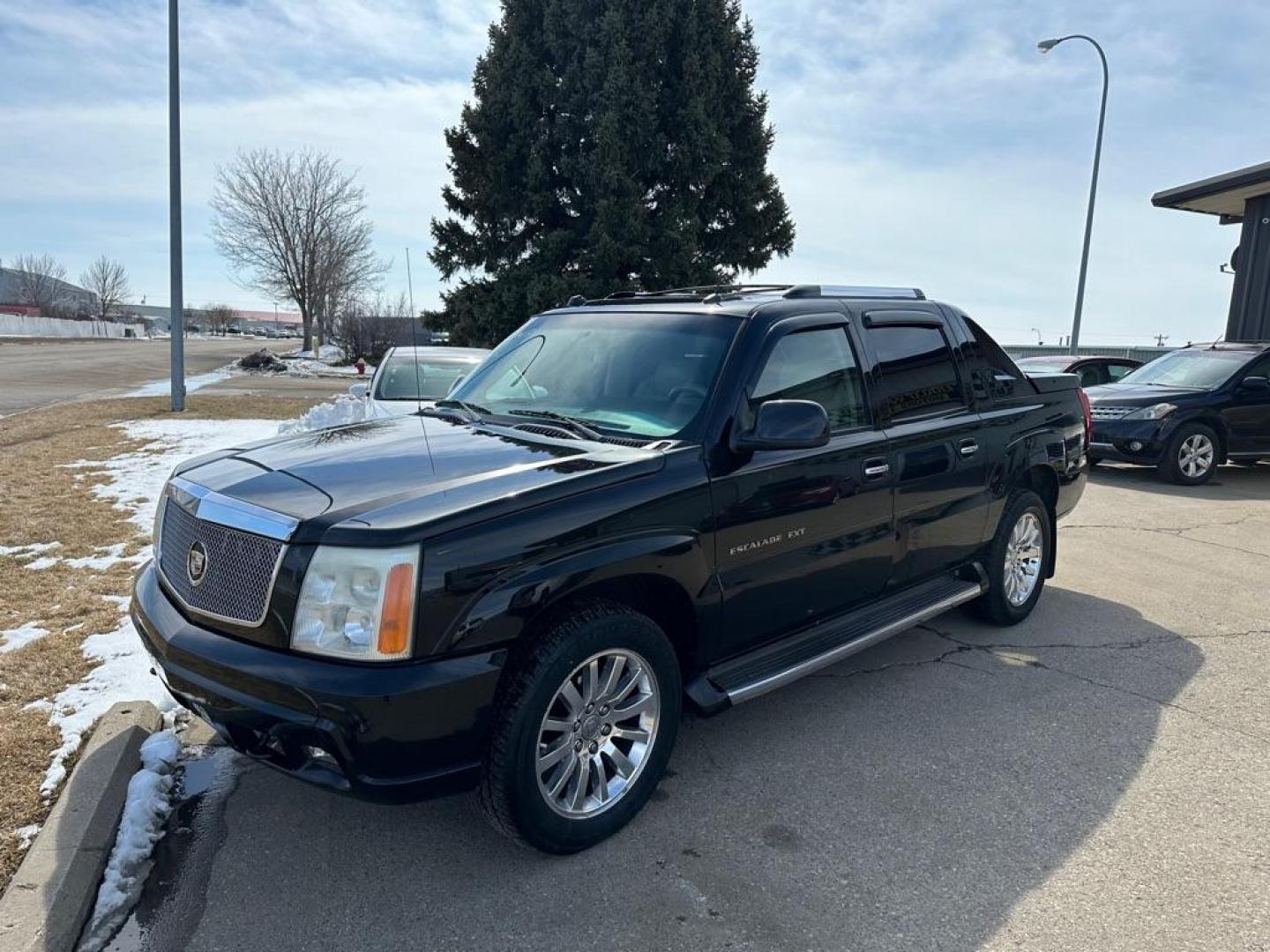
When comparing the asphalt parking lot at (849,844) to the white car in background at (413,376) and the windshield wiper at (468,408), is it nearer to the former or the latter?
the windshield wiper at (468,408)

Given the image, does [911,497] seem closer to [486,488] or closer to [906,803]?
[906,803]

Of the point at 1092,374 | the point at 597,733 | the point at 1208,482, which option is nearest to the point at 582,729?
the point at 597,733

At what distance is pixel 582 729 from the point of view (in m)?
2.90

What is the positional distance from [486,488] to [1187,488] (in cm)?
1037

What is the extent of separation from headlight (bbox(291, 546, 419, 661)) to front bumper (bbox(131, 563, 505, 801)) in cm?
5

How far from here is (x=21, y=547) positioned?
19.3 feet

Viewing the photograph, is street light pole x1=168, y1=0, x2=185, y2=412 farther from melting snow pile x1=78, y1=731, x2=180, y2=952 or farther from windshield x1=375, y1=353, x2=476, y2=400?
melting snow pile x1=78, y1=731, x2=180, y2=952

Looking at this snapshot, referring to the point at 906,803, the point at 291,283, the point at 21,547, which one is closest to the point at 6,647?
the point at 21,547

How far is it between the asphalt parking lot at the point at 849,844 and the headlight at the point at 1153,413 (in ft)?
21.8

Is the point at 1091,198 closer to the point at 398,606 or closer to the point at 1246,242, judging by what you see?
the point at 1246,242

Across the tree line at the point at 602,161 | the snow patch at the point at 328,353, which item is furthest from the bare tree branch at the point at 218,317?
the tree line at the point at 602,161

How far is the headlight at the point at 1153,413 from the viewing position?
403 inches

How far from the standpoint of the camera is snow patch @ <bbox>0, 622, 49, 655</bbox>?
13.8 ft

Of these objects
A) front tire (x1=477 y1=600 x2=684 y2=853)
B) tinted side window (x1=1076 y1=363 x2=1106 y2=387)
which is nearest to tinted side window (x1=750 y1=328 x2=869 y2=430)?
front tire (x1=477 y1=600 x2=684 y2=853)
